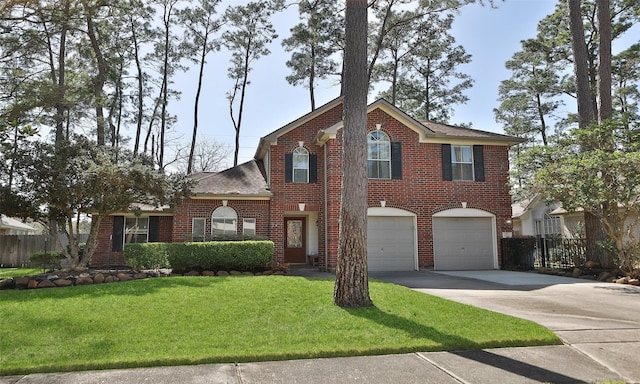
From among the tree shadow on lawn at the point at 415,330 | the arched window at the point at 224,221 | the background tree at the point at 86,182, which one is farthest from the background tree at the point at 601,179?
the background tree at the point at 86,182

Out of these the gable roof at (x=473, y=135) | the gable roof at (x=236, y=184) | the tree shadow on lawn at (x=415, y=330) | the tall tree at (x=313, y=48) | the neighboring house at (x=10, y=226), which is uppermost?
the tall tree at (x=313, y=48)

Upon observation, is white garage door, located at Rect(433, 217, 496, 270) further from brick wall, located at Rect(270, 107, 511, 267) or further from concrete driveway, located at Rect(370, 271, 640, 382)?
concrete driveway, located at Rect(370, 271, 640, 382)

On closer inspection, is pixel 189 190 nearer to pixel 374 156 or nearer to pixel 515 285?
pixel 374 156

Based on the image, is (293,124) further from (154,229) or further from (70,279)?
(70,279)

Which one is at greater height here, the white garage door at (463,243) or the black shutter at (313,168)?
the black shutter at (313,168)

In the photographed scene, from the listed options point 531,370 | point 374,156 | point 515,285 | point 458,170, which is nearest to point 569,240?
point 458,170

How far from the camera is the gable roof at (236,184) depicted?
16822mm

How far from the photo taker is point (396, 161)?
1683 centimetres

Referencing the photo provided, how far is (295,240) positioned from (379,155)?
219 inches

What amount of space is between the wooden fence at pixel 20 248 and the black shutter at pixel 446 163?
62.9 ft

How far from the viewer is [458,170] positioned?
1739 cm

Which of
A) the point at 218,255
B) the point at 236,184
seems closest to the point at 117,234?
A: the point at 236,184

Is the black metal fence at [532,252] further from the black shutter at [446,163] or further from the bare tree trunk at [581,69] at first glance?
the bare tree trunk at [581,69]

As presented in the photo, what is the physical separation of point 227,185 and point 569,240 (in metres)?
13.9
